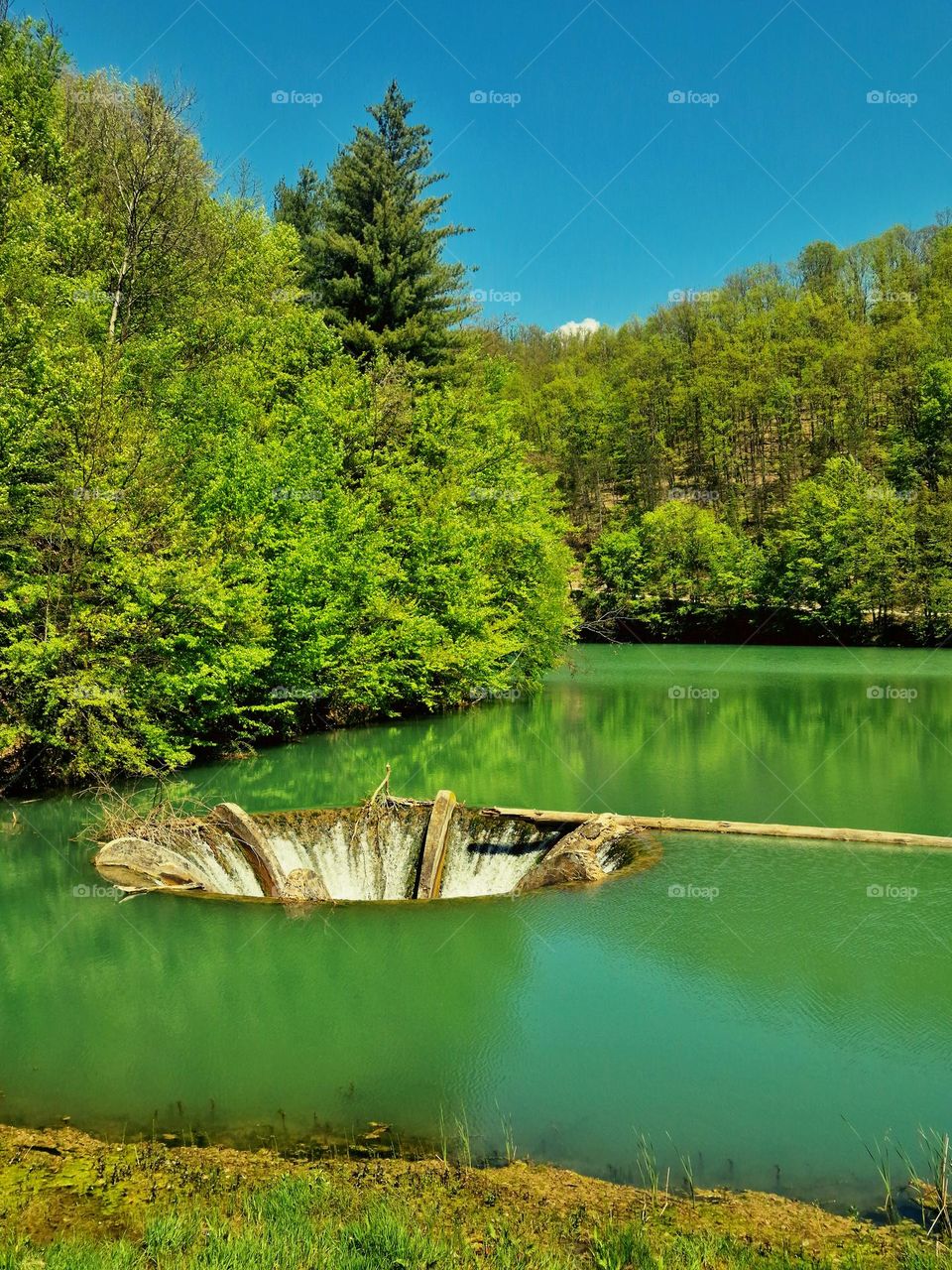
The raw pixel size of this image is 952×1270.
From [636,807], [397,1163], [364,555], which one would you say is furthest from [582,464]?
[397,1163]

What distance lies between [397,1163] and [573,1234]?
1420 mm

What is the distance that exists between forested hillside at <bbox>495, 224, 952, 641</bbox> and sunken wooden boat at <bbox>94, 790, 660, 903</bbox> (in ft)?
132

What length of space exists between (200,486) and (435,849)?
464 inches

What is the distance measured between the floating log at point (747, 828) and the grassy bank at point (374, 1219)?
778 centimetres

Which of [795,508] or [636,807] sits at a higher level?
[795,508]

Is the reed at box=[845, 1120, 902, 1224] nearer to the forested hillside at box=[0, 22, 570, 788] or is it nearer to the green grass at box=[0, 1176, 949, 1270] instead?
the green grass at box=[0, 1176, 949, 1270]

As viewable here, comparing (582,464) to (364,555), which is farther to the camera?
(582,464)

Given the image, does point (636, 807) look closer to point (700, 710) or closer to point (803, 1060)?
point (803, 1060)

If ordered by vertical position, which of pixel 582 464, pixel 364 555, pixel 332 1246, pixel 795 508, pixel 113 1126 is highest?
pixel 582 464

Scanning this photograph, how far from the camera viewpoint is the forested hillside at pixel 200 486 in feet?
56.0

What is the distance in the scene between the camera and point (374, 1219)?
539cm

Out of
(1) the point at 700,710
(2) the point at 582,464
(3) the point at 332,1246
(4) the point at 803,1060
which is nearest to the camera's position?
(3) the point at 332,1246

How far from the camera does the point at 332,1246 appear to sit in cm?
509

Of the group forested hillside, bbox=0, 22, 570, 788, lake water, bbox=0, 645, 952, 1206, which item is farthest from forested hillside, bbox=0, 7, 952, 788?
lake water, bbox=0, 645, 952, 1206
